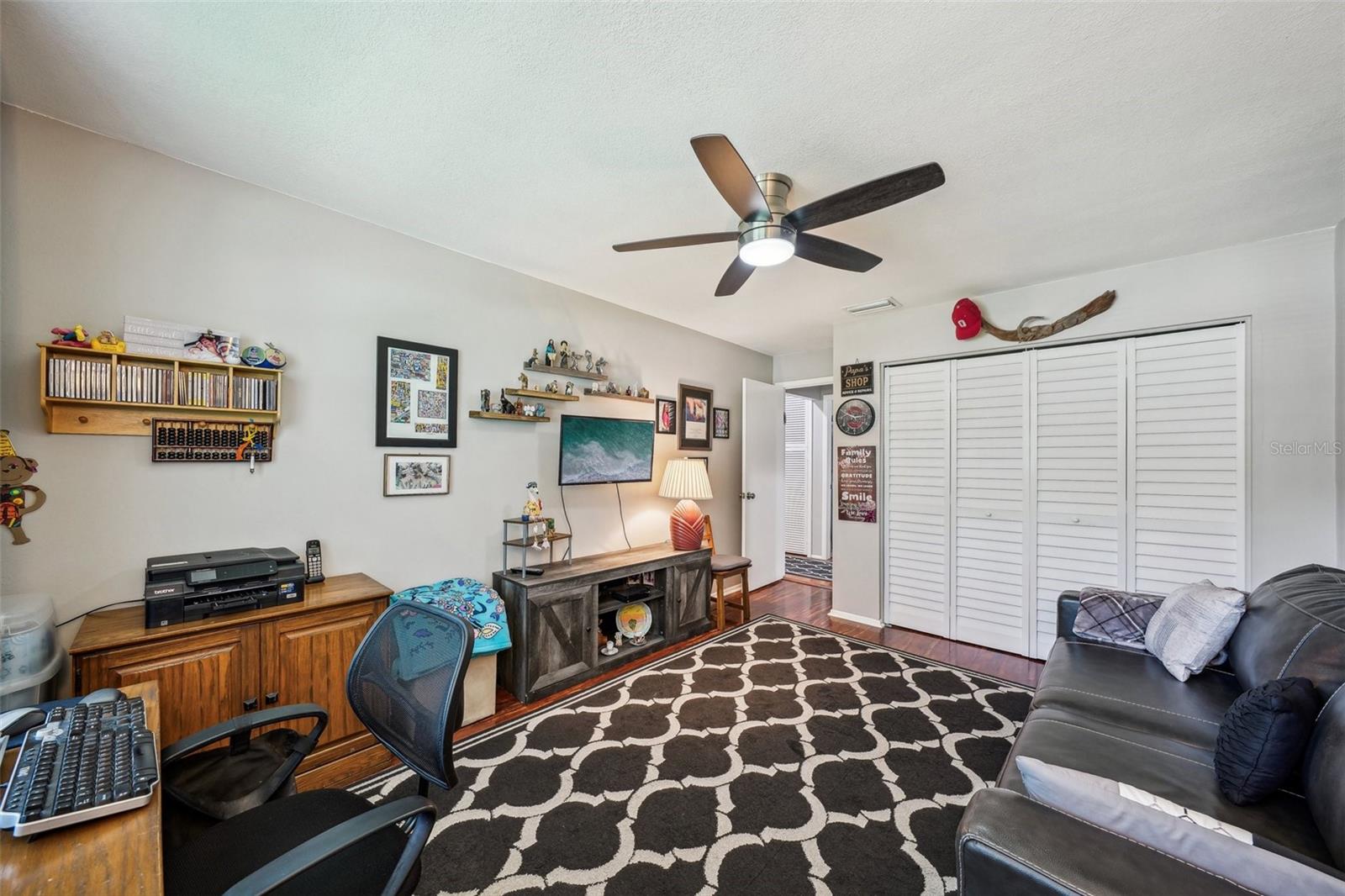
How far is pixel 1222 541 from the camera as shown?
2.86 m

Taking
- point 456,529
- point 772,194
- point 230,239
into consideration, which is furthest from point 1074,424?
point 230,239

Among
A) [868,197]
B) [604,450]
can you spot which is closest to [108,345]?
[604,450]

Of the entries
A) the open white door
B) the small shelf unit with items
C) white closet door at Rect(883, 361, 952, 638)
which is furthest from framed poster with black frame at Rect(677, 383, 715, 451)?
the small shelf unit with items

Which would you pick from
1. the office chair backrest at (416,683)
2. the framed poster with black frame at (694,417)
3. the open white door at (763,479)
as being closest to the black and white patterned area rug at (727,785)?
the office chair backrest at (416,683)

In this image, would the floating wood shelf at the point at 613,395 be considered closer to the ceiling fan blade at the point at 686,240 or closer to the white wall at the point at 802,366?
the ceiling fan blade at the point at 686,240

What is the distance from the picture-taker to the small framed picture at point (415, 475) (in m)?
2.72

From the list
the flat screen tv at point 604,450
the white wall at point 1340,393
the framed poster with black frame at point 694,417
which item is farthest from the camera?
the framed poster with black frame at point 694,417

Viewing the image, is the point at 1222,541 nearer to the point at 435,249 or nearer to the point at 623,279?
the point at 623,279

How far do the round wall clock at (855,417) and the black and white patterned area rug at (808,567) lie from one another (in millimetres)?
2149

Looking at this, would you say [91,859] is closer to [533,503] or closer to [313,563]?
[313,563]

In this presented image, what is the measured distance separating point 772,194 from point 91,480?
2.86 m

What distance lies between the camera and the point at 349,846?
3.01 feet

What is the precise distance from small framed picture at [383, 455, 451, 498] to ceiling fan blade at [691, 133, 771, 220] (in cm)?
209

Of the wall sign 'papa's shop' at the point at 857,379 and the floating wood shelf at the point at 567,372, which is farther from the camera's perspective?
the wall sign 'papa's shop' at the point at 857,379
